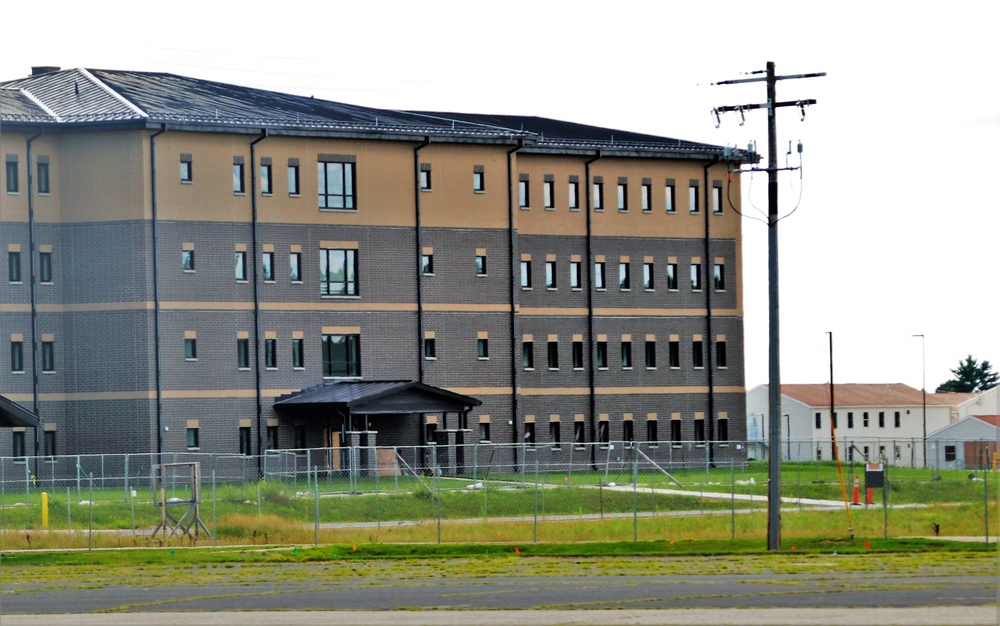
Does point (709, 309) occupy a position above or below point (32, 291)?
below

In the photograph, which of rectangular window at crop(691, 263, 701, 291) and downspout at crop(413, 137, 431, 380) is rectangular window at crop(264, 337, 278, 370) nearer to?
downspout at crop(413, 137, 431, 380)

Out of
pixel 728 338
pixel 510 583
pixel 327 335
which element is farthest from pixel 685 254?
pixel 510 583

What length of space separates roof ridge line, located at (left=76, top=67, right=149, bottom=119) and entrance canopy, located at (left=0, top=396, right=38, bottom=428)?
12933 mm

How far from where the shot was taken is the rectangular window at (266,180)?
204 ft

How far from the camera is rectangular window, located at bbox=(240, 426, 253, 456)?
2418 inches

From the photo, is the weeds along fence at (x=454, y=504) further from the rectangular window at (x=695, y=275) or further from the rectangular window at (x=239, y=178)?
the rectangular window at (x=239, y=178)

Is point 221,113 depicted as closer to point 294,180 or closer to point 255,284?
point 294,180

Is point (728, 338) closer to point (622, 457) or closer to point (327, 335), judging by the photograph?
point (622, 457)

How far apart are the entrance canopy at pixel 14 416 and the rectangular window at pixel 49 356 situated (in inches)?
296

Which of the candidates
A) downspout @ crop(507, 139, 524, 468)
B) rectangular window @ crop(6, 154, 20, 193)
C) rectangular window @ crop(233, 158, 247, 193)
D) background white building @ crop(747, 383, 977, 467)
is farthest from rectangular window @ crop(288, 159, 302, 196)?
background white building @ crop(747, 383, 977, 467)

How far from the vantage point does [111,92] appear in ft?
207

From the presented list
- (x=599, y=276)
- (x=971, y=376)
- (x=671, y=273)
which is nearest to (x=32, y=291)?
(x=599, y=276)

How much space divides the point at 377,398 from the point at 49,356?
1246 cm

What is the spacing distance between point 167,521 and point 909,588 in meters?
20.4
